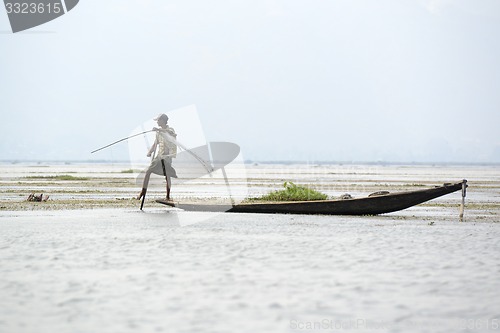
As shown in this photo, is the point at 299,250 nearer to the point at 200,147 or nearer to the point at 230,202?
the point at 230,202

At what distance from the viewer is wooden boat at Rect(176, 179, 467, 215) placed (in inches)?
605

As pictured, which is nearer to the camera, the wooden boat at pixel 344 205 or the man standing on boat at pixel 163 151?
the wooden boat at pixel 344 205

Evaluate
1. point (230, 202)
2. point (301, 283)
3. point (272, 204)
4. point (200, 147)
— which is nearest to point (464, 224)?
point (272, 204)

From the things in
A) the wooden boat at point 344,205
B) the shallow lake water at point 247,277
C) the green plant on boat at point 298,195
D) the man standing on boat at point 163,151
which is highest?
the man standing on boat at point 163,151

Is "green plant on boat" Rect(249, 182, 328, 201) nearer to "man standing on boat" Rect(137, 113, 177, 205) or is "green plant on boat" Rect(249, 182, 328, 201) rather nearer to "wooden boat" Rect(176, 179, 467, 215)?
"wooden boat" Rect(176, 179, 467, 215)

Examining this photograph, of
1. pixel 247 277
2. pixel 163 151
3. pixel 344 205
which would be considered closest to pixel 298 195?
pixel 344 205

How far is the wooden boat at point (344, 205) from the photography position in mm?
15367

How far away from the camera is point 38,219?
15094 mm

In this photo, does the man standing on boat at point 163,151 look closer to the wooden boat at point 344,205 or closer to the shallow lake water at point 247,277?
the wooden boat at point 344,205

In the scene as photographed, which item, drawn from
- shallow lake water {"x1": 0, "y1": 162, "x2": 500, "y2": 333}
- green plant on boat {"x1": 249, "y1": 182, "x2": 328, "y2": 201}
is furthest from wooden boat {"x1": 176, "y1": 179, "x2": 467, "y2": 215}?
shallow lake water {"x1": 0, "y1": 162, "x2": 500, "y2": 333}

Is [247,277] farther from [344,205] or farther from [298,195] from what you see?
[298,195]

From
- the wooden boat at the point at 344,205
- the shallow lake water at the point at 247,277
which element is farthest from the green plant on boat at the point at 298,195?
the shallow lake water at the point at 247,277

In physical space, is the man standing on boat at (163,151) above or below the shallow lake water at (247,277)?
above

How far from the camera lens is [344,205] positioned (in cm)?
1577
